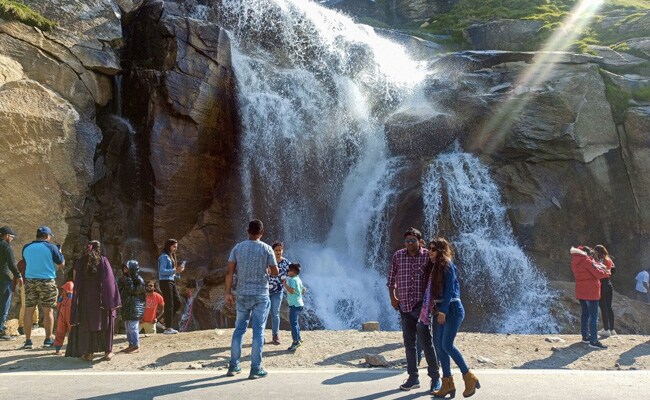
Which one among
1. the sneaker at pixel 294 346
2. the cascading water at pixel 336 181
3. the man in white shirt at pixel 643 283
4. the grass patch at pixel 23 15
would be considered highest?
the grass patch at pixel 23 15

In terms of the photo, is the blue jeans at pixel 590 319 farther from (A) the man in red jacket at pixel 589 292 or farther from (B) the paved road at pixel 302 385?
(B) the paved road at pixel 302 385

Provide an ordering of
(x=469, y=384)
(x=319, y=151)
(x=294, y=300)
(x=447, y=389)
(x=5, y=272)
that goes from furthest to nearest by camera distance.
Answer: (x=319, y=151) → (x=5, y=272) → (x=294, y=300) → (x=447, y=389) → (x=469, y=384)

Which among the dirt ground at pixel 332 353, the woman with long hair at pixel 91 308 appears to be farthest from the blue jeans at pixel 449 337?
the woman with long hair at pixel 91 308

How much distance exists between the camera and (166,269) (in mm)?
11203

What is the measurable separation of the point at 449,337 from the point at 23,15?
17.8m

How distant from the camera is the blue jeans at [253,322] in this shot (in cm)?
702

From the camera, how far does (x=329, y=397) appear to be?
618 cm

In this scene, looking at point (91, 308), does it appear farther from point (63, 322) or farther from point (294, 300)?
point (294, 300)

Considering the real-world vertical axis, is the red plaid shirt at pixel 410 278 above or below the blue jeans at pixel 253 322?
above

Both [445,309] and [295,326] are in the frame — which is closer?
[445,309]

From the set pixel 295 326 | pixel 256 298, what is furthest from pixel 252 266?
pixel 295 326

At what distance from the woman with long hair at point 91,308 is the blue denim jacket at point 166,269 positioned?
274cm

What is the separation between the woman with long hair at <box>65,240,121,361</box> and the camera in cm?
825

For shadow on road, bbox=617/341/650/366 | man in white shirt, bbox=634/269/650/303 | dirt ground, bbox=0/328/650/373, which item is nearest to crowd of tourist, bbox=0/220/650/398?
dirt ground, bbox=0/328/650/373
